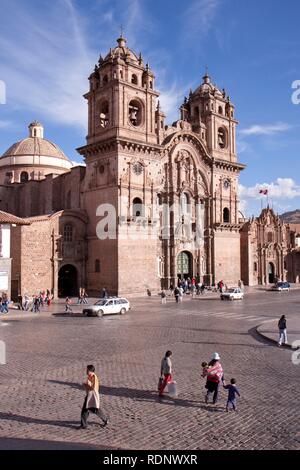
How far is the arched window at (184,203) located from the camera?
47647 millimetres

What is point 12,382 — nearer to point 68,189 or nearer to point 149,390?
point 149,390

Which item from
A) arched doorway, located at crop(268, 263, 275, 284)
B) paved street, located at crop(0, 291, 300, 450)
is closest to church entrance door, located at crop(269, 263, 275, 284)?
arched doorway, located at crop(268, 263, 275, 284)

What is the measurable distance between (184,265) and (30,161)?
23.2 metres

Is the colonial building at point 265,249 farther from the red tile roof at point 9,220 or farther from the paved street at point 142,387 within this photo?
the paved street at point 142,387

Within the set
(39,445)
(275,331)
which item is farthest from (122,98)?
(39,445)

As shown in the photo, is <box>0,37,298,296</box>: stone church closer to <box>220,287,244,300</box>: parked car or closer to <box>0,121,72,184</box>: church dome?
<box>0,121,72,184</box>: church dome

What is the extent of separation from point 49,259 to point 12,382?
26.2m

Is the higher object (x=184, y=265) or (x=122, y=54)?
(x=122, y=54)

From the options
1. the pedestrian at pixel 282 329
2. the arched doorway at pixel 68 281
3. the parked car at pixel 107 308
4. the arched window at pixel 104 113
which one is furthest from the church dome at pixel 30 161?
the pedestrian at pixel 282 329

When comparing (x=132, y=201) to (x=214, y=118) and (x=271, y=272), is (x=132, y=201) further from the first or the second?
(x=271, y=272)

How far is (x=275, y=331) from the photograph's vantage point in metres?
21.5

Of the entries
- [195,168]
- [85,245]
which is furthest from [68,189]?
[195,168]

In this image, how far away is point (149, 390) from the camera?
485 inches

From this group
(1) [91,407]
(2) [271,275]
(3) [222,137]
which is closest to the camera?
(1) [91,407]
